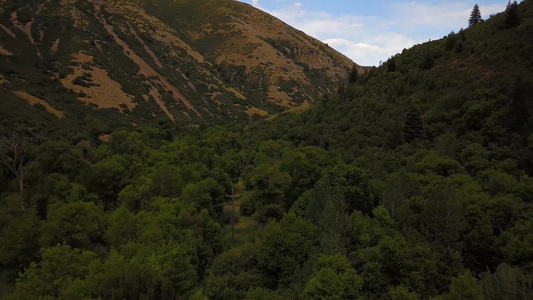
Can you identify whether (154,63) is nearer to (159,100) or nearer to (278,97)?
(159,100)

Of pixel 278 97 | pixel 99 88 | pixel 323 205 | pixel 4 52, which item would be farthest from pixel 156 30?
pixel 323 205

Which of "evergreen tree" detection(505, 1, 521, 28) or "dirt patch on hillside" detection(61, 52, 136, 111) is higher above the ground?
"evergreen tree" detection(505, 1, 521, 28)

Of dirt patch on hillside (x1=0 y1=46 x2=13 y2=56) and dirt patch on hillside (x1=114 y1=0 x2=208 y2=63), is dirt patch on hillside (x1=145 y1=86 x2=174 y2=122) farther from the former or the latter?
dirt patch on hillside (x1=0 y1=46 x2=13 y2=56)

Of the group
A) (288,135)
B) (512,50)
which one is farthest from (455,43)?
(288,135)

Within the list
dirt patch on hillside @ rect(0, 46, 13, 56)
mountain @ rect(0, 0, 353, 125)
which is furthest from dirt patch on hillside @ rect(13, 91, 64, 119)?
dirt patch on hillside @ rect(0, 46, 13, 56)

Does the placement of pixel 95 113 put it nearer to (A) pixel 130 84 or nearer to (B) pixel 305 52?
(A) pixel 130 84
